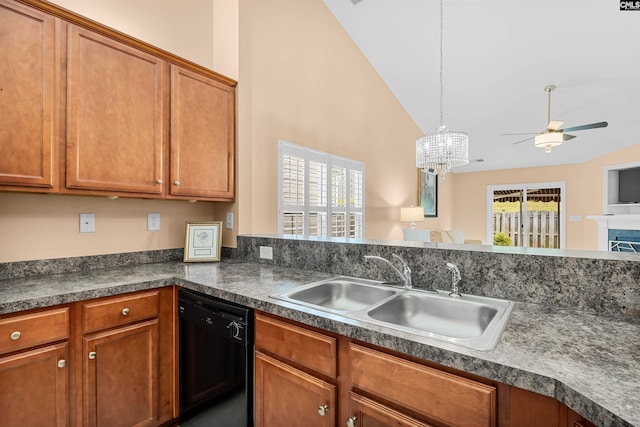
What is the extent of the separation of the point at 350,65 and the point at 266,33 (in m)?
1.60

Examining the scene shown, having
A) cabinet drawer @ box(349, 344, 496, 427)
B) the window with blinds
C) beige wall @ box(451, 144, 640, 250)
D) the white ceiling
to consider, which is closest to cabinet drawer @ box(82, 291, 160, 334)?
cabinet drawer @ box(349, 344, 496, 427)

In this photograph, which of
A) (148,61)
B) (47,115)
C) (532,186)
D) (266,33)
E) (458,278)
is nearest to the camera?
(458,278)

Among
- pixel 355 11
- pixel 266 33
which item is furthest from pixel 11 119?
pixel 355 11

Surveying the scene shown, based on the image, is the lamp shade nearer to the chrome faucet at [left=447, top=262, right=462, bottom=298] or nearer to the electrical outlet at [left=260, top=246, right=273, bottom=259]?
the electrical outlet at [left=260, top=246, right=273, bottom=259]

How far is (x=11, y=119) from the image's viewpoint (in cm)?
139

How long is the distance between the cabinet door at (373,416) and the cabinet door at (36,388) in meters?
1.28

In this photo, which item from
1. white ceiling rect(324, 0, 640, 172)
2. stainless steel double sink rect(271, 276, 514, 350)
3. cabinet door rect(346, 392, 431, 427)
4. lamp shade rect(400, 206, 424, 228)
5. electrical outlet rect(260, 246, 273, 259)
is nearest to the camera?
cabinet door rect(346, 392, 431, 427)

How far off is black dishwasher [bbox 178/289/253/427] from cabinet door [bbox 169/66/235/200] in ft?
2.50

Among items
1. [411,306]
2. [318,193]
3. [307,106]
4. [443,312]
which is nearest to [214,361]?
[411,306]

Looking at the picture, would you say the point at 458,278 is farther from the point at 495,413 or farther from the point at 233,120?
the point at 233,120

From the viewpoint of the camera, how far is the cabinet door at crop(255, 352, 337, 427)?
1.09m

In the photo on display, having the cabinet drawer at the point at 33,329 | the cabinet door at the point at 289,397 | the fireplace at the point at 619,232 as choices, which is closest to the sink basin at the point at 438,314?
the cabinet door at the point at 289,397

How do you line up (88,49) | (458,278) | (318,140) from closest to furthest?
1. (458,278)
2. (88,49)
3. (318,140)

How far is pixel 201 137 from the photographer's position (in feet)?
6.88
